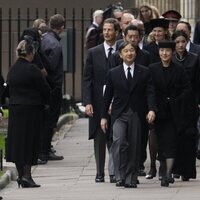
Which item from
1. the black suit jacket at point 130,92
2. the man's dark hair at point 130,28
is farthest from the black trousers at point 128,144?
the man's dark hair at point 130,28

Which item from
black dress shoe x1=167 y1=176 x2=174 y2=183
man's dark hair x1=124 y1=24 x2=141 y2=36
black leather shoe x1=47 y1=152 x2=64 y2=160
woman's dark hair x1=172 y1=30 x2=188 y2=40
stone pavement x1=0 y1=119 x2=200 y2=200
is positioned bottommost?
black leather shoe x1=47 y1=152 x2=64 y2=160

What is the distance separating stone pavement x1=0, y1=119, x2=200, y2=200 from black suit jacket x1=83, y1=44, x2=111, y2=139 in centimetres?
87

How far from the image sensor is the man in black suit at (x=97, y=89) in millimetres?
17219

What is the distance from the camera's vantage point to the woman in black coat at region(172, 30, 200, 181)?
17062mm

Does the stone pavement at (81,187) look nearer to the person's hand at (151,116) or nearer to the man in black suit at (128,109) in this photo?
the man in black suit at (128,109)

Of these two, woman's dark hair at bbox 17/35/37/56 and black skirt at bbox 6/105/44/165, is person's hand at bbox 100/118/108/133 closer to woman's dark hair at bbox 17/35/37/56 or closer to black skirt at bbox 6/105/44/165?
black skirt at bbox 6/105/44/165

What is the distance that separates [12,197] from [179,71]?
271cm

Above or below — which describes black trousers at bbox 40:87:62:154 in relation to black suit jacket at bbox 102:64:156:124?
below

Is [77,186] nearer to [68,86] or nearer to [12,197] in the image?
[12,197]

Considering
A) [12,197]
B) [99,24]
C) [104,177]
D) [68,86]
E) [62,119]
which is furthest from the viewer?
[68,86]

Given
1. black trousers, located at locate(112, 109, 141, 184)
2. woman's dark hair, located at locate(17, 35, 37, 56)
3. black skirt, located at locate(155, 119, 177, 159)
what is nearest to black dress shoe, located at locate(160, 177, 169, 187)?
black skirt, located at locate(155, 119, 177, 159)

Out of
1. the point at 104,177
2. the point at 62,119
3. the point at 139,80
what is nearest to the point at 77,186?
the point at 104,177

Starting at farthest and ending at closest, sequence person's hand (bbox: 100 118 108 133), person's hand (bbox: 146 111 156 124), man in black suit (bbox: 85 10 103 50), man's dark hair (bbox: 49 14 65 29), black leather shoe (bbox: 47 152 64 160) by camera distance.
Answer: man in black suit (bbox: 85 10 103 50), man's dark hair (bbox: 49 14 65 29), black leather shoe (bbox: 47 152 64 160), person's hand (bbox: 100 118 108 133), person's hand (bbox: 146 111 156 124)

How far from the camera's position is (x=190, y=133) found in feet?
55.9
